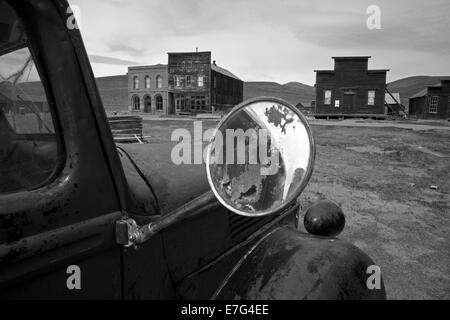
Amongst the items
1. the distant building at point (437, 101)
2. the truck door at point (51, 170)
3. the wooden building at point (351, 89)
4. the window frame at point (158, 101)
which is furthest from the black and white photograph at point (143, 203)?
the window frame at point (158, 101)

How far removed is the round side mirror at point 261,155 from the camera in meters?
1.29

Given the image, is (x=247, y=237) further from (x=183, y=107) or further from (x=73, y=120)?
(x=183, y=107)

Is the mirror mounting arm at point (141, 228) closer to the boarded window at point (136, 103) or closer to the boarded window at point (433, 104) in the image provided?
the boarded window at point (433, 104)

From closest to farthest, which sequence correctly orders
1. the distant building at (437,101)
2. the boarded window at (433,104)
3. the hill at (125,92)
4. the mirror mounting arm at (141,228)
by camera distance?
the mirror mounting arm at (141,228), the distant building at (437,101), the boarded window at (433,104), the hill at (125,92)

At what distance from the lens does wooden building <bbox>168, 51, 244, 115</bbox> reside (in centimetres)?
4759

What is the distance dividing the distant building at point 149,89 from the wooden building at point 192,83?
332 cm

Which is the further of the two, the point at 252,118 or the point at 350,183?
the point at 350,183

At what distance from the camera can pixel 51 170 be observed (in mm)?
1154

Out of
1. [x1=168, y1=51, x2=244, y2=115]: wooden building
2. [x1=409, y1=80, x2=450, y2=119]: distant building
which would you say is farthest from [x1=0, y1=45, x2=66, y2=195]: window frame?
[x1=409, y1=80, x2=450, y2=119]: distant building

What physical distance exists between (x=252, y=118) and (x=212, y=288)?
0.92 meters

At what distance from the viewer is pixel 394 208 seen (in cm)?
662

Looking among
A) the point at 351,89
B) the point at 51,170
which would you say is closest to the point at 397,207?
the point at 51,170

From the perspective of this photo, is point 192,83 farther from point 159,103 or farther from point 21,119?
point 21,119
